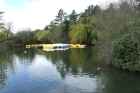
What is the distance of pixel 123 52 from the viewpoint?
85.7ft

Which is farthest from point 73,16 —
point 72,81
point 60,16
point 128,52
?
point 72,81

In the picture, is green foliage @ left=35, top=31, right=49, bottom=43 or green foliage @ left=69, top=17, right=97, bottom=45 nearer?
green foliage @ left=69, top=17, right=97, bottom=45

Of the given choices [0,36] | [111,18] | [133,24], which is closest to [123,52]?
[133,24]

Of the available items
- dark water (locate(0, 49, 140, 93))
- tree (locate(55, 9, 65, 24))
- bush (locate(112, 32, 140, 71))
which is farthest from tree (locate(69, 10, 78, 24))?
bush (locate(112, 32, 140, 71))

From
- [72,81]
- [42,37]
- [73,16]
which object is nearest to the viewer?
[72,81]

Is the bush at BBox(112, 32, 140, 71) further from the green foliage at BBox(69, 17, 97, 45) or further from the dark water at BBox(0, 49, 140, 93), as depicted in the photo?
the green foliage at BBox(69, 17, 97, 45)

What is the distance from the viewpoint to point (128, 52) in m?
25.7

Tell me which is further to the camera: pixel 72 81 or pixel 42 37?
pixel 42 37

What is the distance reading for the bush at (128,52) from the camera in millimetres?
24922

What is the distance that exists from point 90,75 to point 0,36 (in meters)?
54.9

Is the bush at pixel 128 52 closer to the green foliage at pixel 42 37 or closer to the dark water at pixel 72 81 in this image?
the dark water at pixel 72 81

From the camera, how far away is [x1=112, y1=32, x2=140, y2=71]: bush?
2492cm

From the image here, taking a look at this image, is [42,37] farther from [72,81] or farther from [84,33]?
[72,81]

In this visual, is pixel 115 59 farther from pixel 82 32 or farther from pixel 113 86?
pixel 82 32
